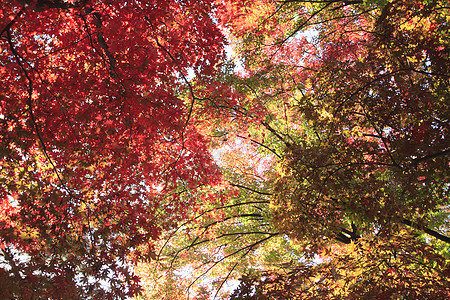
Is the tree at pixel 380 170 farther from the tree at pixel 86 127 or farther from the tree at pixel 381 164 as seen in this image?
the tree at pixel 86 127

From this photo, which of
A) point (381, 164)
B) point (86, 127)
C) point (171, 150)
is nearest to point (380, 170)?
point (381, 164)

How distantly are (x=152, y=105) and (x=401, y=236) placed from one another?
5144 millimetres

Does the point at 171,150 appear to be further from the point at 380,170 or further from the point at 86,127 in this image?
the point at 380,170

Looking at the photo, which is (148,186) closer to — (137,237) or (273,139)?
(137,237)

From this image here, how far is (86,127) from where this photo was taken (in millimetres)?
6102

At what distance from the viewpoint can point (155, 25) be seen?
565cm

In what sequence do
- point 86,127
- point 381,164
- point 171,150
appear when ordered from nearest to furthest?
point 381,164 → point 86,127 → point 171,150

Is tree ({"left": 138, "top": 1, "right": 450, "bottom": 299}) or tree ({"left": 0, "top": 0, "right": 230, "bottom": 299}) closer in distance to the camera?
tree ({"left": 138, "top": 1, "right": 450, "bottom": 299})

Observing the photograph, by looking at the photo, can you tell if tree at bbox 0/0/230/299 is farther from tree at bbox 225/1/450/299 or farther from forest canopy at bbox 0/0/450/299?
tree at bbox 225/1/450/299

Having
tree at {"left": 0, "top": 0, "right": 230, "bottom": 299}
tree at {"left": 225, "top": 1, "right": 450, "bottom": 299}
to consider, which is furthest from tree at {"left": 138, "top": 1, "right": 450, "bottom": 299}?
tree at {"left": 0, "top": 0, "right": 230, "bottom": 299}

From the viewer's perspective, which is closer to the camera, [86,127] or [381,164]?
Result: [381,164]

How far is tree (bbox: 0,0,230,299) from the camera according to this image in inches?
189

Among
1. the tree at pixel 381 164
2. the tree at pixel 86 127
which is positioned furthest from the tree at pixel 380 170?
the tree at pixel 86 127

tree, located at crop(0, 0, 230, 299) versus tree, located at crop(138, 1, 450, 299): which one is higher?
tree, located at crop(0, 0, 230, 299)
